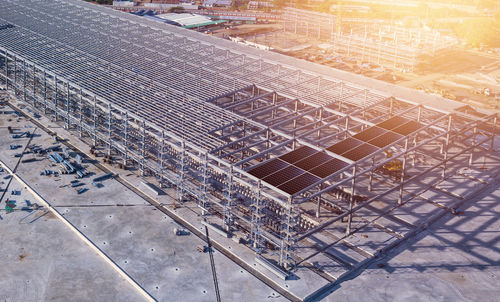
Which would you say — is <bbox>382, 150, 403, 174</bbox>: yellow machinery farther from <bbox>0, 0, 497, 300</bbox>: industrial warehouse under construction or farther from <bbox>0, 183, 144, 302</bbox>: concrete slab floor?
<bbox>0, 183, 144, 302</bbox>: concrete slab floor

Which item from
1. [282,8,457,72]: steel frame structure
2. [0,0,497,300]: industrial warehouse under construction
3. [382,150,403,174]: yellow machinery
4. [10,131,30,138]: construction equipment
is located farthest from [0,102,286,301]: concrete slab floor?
[282,8,457,72]: steel frame structure

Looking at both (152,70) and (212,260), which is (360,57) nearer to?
(152,70)

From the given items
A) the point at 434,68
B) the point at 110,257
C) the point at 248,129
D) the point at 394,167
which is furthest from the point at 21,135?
the point at 434,68

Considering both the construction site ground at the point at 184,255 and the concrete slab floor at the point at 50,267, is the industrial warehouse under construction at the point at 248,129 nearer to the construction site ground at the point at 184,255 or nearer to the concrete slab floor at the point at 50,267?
the construction site ground at the point at 184,255

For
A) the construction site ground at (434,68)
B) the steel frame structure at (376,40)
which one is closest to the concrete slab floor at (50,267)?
the construction site ground at (434,68)

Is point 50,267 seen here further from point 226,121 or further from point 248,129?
point 248,129
